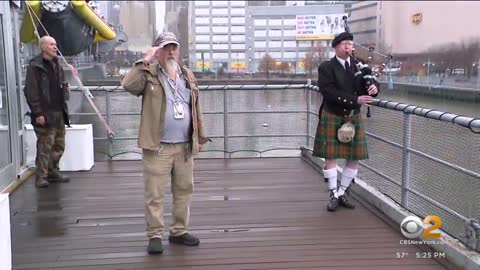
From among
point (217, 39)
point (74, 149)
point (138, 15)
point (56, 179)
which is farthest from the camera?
point (138, 15)

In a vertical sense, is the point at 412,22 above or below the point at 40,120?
above

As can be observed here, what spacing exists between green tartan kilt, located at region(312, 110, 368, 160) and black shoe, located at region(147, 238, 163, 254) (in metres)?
1.79

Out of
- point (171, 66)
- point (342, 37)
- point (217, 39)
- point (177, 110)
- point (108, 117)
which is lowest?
point (108, 117)

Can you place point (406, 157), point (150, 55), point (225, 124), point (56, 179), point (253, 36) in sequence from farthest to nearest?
point (253, 36) → point (225, 124) → point (56, 179) → point (406, 157) → point (150, 55)

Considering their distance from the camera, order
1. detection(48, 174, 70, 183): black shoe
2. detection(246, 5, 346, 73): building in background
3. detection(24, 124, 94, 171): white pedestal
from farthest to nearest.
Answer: detection(246, 5, 346, 73): building in background, detection(24, 124, 94, 171): white pedestal, detection(48, 174, 70, 183): black shoe

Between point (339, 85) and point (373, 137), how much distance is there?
1.10m

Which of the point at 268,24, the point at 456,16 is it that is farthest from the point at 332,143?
the point at 456,16

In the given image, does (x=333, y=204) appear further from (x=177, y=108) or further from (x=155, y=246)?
(x=177, y=108)

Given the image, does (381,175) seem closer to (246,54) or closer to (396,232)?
(396,232)

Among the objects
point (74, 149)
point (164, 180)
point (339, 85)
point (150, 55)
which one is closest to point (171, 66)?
point (150, 55)

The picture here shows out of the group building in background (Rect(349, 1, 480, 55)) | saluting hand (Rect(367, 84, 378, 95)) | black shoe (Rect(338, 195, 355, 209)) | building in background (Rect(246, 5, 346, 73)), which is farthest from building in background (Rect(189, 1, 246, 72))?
saluting hand (Rect(367, 84, 378, 95))

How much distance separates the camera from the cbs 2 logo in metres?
4.02

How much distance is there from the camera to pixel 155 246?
3.96 metres

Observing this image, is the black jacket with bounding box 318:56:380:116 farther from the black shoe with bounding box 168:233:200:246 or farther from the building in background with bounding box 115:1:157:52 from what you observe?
the building in background with bounding box 115:1:157:52
